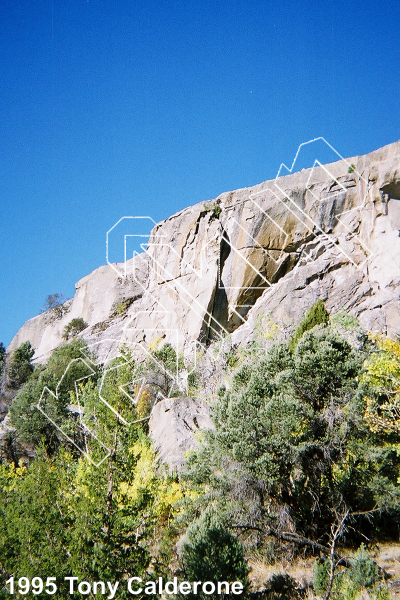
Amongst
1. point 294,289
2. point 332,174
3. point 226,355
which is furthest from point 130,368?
point 332,174

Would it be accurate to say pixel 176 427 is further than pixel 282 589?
Answer: Yes

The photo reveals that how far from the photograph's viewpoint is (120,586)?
920 cm

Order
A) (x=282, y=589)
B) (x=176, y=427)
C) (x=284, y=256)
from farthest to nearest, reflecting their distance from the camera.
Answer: (x=284, y=256)
(x=176, y=427)
(x=282, y=589)

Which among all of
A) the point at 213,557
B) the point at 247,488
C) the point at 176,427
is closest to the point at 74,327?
the point at 176,427

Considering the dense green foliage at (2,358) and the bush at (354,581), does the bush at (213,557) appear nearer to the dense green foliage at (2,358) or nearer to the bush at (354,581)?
the bush at (354,581)

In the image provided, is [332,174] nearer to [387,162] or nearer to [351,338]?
[387,162]

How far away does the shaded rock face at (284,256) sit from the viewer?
31.3 meters

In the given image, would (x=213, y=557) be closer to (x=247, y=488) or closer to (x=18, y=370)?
(x=247, y=488)

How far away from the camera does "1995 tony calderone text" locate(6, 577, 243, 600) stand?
9039 mm

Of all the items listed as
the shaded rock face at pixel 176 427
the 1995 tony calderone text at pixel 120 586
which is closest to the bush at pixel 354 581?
the 1995 tony calderone text at pixel 120 586

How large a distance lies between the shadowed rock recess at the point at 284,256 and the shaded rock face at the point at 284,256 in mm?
67

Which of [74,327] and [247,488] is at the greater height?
[74,327]

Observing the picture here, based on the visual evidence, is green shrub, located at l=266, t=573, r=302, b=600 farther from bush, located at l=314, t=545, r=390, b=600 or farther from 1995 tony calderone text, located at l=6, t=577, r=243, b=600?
1995 tony calderone text, located at l=6, t=577, r=243, b=600

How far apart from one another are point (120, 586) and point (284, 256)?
2832 centimetres
